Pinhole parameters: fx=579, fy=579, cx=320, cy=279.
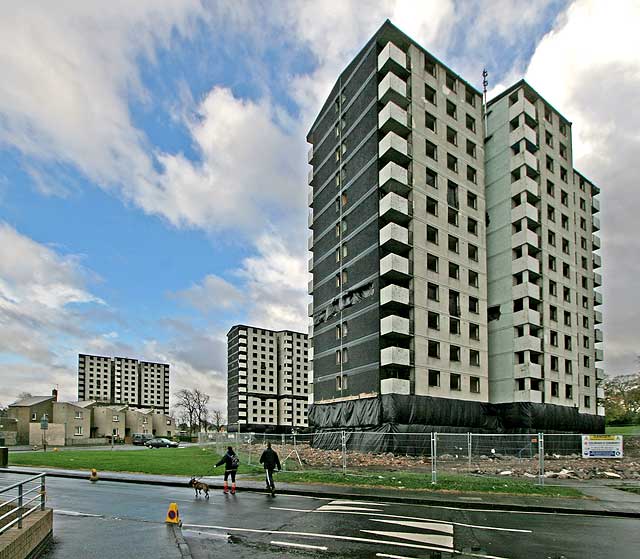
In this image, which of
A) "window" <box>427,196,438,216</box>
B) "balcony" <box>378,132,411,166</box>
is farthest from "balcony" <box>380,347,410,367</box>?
"balcony" <box>378,132,411,166</box>

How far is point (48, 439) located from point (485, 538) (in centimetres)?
8688

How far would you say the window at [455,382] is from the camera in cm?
4744

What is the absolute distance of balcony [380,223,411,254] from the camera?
44.5 m

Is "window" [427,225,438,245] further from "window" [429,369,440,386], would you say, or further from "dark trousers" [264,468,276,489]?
"dark trousers" [264,468,276,489]

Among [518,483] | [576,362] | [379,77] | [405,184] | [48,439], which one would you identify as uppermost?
[379,77]

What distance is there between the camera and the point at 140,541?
1084 centimetres

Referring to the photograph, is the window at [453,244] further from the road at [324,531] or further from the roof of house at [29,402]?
the roof of house at [29,402]

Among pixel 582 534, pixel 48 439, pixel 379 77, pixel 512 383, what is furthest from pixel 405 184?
pixel 48 439

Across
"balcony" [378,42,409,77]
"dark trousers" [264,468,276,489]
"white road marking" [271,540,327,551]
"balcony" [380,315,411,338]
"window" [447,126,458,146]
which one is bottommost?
"dark trousers" [264,468,276,489]

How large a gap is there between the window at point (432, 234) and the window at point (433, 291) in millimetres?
3583

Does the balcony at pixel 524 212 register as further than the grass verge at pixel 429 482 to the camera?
Yes

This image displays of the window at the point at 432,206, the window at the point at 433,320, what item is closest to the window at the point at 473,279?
the window at the point at 433,320

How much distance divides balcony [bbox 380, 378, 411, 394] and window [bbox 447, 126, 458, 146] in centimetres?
2275

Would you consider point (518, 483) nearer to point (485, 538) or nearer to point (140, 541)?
point (485, 538)
